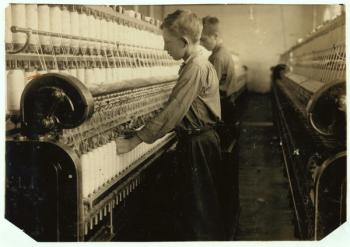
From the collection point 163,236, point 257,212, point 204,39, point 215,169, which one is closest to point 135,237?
point 163,236

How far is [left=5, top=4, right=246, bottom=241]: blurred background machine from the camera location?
190 cm

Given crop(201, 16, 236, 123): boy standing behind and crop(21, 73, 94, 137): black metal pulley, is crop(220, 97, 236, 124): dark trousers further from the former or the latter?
crop(21, 73, 94, 137): black metal pulley

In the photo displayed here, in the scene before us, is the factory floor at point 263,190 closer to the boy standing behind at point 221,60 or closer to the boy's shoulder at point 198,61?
the boy standing behind at point 221,60

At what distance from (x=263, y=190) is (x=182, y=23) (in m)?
3.02

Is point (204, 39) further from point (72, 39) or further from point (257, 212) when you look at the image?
point (72, 39)

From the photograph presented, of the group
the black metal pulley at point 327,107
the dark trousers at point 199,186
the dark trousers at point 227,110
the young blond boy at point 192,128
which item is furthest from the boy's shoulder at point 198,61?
the dark trousers at point 227,110

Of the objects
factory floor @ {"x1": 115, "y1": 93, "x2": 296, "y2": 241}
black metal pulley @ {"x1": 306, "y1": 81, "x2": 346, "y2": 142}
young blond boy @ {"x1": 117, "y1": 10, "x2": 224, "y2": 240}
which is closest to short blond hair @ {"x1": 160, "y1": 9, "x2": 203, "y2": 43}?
young blond boy @ {"x1": 117, "y1": 10, "x2": 224, "y2": 240}

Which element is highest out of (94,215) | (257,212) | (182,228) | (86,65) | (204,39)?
(204,39)

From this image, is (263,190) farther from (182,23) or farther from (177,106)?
(182,23)

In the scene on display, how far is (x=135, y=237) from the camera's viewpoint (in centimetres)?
279

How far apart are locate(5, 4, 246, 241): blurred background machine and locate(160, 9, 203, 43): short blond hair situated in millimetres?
436

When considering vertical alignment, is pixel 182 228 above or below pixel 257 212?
above

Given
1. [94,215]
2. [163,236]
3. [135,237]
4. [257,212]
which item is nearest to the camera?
[94,215]

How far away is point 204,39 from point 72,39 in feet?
6.70
